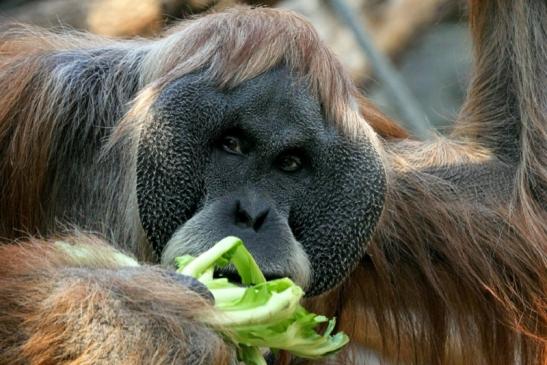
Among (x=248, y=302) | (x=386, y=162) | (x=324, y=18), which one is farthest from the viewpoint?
(x=324, y=18)

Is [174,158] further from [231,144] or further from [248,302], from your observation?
[248,302]

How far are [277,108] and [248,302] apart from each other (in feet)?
1.84

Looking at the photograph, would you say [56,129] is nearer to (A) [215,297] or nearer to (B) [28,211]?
(B) [28,211]

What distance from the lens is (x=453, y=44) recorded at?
729 centimetres

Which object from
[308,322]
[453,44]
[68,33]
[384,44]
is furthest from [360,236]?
[453,44]

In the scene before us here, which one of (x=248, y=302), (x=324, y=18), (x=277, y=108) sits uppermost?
(x=277, y=108)

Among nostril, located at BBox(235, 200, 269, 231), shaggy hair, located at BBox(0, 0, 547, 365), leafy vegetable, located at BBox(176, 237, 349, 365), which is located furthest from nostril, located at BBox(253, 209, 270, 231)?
shaggy hair, located at BBox(0, 0, 547, 365)

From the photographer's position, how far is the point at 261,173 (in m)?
2.48

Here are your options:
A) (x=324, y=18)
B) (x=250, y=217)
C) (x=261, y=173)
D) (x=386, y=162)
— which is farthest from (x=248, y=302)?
(x=324, y=18)

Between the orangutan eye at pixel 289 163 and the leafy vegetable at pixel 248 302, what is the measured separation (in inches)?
13.8

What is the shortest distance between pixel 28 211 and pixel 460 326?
1.26 meters

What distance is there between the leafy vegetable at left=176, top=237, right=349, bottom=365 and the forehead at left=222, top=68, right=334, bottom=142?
376mm

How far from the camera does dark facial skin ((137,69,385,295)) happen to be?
245cm

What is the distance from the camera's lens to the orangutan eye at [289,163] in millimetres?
2523
